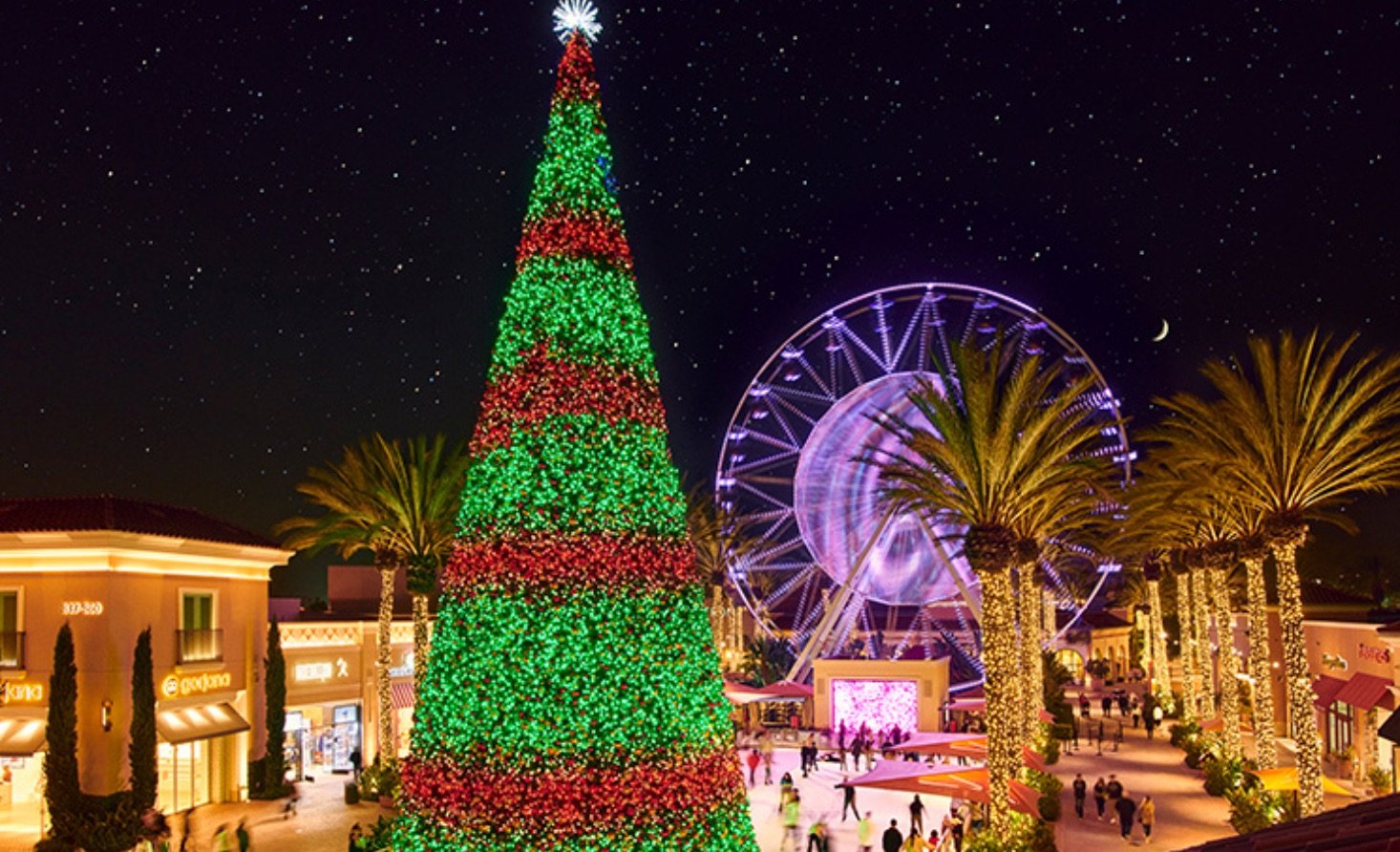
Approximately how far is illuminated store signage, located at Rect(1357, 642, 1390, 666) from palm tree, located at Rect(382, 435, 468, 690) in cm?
2524

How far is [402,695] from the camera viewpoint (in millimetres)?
44812

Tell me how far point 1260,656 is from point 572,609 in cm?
1959

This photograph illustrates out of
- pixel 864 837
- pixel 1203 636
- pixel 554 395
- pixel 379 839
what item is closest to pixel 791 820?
pixel 864 837

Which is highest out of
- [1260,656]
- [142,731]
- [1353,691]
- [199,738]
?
[1260,656]

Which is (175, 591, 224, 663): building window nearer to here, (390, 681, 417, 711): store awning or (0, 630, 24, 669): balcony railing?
(0, 630, 24, 669): balcony railing

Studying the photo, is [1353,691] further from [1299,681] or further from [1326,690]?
[1299,681]

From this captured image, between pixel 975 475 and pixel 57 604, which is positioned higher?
pixel 975 475

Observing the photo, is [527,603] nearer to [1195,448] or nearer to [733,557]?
[1195,448]

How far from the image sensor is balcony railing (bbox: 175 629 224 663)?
31.6 metres

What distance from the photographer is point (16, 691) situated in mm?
28844

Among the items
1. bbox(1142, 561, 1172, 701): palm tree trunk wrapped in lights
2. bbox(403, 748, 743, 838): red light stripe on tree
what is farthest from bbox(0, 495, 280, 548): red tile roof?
bbox(1142, 561, 1172, 701): palm tree trunk wrapped in lights

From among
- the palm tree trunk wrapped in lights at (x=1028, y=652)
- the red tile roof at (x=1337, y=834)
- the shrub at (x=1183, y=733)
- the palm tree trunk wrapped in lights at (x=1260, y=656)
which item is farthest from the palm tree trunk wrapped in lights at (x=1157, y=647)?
the red tile roof at (x=1337, y=834)

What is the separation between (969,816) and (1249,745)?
883 inches

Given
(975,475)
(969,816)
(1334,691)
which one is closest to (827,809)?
(969,816)
